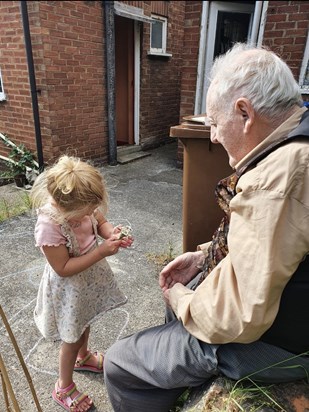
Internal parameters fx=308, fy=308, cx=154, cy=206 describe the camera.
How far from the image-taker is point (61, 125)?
9.78 feet

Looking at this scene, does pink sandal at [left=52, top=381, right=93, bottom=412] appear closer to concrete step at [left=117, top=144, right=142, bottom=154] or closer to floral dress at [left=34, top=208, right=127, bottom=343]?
floral dress at [left=34, top=208, right=127, bottom=343]

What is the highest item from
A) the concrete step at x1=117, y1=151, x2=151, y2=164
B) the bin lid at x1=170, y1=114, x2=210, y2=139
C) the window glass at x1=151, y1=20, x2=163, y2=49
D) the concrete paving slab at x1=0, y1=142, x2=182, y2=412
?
the window glass at x1=151, y1=20, x2=163, y2=49

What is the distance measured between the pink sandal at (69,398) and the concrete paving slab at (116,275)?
43 millimetres

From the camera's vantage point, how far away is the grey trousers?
1.06 meters

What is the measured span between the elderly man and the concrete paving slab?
687mm

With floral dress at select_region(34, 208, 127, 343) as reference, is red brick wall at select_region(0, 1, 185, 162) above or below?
above

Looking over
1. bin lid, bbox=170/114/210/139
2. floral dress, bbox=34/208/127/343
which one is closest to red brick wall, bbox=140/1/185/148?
bin lid, bbox=170/114/210/139

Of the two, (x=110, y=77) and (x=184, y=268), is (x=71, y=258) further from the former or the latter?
(x=110, y=77)

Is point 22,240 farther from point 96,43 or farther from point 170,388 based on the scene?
point 170,388

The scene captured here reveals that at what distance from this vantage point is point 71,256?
1473mm

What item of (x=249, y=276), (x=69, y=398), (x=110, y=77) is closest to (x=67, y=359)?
(x=69, y=398)

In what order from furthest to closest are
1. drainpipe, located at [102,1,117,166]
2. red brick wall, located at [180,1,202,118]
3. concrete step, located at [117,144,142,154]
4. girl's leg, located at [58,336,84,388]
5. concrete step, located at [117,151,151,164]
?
1. concrete step, located at [117,144,142,154]
2. concrete step, located at [117,151,151,164]
3. red brick wall, located at [180,1,202,118]
4. girl's leg, located at [58,336,84,388]
5. drainpipe, located at [102,1,117,166]

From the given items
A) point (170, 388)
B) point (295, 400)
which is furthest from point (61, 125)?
point (295, 400)

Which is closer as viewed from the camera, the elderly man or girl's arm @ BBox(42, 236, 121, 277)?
the elderly man
